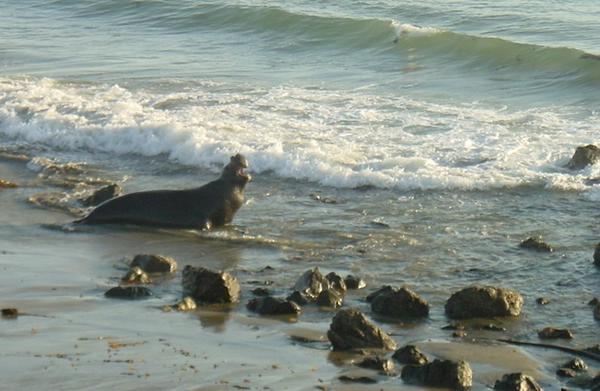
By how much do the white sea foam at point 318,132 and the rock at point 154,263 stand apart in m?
3.48

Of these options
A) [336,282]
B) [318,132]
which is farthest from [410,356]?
[318,132]

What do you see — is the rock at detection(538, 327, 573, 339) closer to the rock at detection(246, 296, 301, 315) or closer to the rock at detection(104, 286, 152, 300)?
the rock at detection(246, 296, 301, 315)

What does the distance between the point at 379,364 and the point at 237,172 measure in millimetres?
4584

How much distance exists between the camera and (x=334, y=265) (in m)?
9.37

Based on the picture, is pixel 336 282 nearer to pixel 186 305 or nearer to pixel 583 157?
pixel 186 305

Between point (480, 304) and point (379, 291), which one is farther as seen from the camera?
Result: point (379, 291)

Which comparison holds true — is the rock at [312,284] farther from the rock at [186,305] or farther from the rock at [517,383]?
the rock at [517,383]

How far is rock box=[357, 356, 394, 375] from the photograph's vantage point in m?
6.77

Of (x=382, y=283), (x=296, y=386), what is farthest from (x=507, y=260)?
(x=296, y=386)

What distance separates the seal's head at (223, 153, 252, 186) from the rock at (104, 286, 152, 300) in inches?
112

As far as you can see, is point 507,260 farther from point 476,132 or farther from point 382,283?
point 476,132

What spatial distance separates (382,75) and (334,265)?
10.0m

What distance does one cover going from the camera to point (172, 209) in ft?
35.0

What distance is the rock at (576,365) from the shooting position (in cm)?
694
